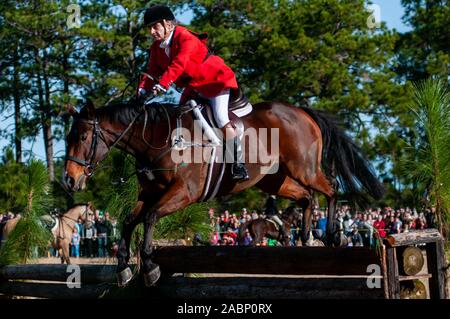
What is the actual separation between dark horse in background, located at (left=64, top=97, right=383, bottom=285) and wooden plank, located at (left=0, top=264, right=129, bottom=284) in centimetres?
130

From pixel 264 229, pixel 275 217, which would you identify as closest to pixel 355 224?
pixel 275 217

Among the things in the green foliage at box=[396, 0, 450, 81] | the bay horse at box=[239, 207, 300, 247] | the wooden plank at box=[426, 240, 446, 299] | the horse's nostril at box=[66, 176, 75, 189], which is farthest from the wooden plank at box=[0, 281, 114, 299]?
the green foliage at box=[396, 0, 450, 81]

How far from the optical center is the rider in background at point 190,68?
6797 millimetres

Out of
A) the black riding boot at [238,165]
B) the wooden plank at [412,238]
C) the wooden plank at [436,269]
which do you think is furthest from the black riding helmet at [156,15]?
the wooden plank at [436,269]

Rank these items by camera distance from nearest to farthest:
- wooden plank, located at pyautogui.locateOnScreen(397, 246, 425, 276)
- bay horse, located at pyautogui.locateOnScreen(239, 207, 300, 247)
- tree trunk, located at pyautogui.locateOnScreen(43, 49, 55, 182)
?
wooden plank, located at pyautogui.locateOnScreen(397, 246, 425, 276) < bay horse, located at pyautogui.locateOnScreen(239, 207, 300, 247) < tree trunk, located at pyautogui.locateOnScreen(43, 49, 55, 182)

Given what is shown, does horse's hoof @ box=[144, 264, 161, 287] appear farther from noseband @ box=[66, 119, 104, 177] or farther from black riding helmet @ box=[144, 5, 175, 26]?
black riding helmet @ box=[144, 5, 175, 26]

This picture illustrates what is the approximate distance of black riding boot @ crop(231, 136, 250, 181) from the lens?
6.98 meters

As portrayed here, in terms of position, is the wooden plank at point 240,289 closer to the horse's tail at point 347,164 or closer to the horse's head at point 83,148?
the horse's head at point 83,148

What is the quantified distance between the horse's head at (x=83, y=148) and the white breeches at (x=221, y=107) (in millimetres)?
1048
